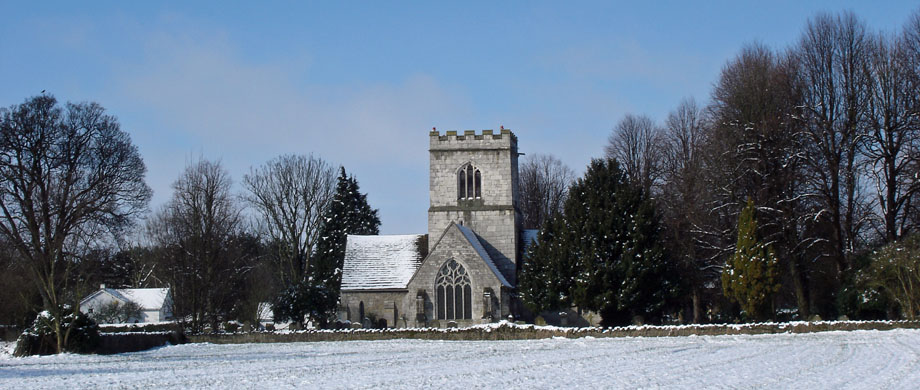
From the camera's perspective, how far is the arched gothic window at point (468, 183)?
130 ft

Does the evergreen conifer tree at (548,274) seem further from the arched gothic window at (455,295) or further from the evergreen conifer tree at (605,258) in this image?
the arched gothic window at (455,295)

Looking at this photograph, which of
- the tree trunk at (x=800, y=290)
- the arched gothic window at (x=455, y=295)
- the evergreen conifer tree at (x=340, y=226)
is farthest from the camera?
the evergreen conifer tree at (x=340, y=226)

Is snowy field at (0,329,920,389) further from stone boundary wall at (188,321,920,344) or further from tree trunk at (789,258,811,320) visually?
tree trunk at (789,258,811,320)

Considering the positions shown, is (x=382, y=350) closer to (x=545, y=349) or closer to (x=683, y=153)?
(x=545, y=349)

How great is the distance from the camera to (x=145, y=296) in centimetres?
5856

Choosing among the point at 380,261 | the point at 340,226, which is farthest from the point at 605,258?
the point at 340,226

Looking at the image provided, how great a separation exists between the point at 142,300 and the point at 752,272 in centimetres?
4165

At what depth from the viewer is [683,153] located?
43688 millimetres

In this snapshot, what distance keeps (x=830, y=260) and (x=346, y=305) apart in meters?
19.3

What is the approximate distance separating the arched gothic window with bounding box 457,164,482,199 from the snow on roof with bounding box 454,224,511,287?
5.49ft

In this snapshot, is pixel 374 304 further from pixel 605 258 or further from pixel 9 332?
pixel 9 332

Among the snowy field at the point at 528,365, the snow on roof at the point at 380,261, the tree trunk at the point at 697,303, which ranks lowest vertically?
the snowy field at the point at 528,365

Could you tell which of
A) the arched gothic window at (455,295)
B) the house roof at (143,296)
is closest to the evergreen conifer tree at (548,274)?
the arched gothic window at (455,295)

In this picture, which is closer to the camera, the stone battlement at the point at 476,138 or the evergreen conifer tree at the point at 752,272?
the evergreen conifer tree at the point at 752,272
